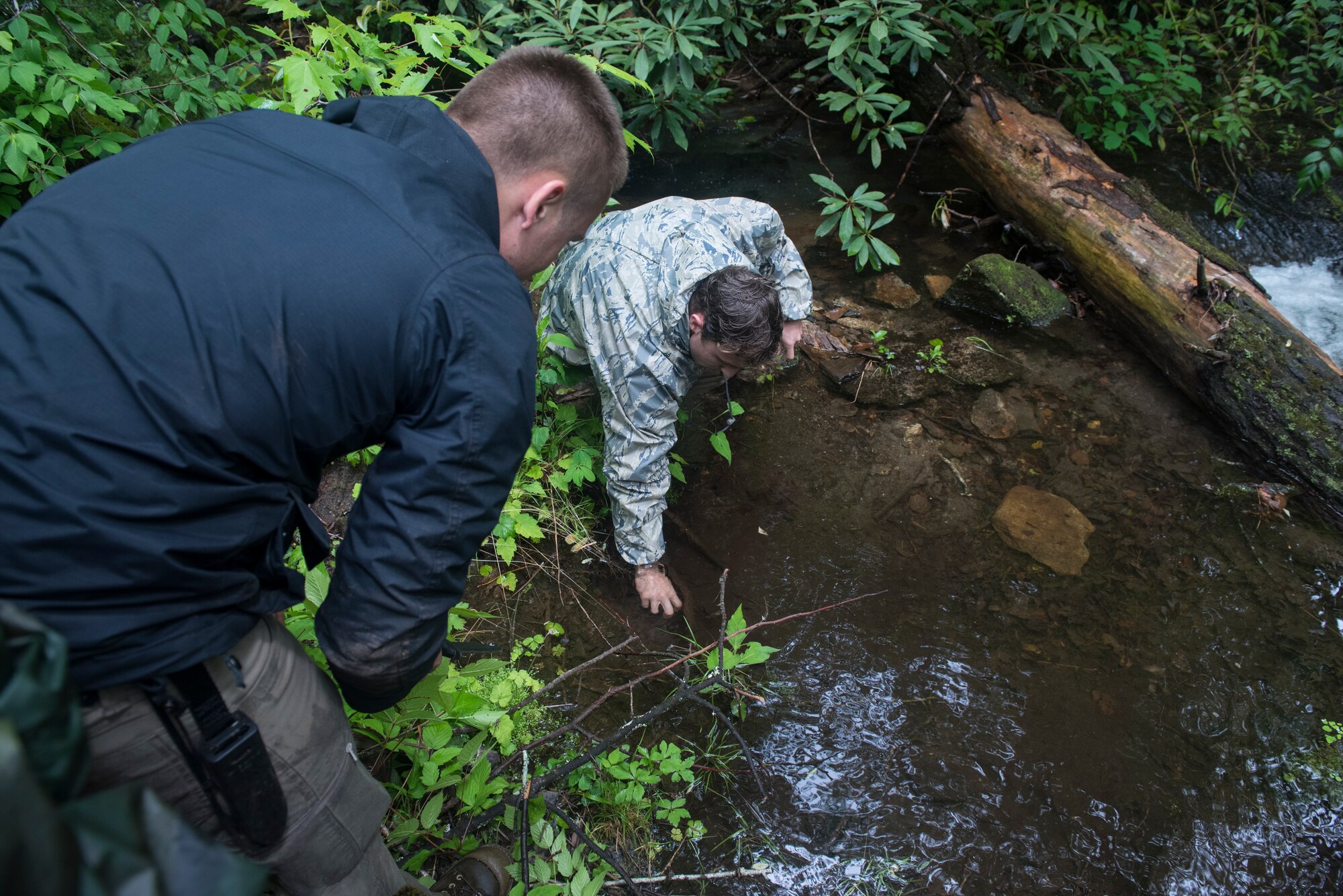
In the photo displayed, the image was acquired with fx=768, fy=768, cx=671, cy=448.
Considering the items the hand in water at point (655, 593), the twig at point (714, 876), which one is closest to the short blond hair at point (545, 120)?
the hand in water at point (655, 593)

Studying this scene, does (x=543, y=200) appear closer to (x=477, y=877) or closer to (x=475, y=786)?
(x=475, y=786)

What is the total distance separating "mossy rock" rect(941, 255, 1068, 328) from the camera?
4.04m

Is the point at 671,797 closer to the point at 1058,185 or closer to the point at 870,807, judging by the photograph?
the point at 870,807

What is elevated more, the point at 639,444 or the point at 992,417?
the point at 639,444

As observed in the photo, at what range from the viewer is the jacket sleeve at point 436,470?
3.61 feet

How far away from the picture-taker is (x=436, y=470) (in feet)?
3.65

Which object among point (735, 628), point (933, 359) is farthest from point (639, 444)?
point (933, 359)

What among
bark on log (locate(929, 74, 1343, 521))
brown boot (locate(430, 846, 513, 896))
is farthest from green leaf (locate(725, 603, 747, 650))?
bark on log (locate(929, 74, 1343, 521))

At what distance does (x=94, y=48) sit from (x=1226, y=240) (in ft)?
19.3

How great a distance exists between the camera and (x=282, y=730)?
1.23 metres

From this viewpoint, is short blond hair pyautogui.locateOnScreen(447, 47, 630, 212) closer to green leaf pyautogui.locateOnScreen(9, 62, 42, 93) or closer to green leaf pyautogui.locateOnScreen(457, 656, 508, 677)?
green leaf pyautogui.locateOnScreen(457, 656, 508, 677)

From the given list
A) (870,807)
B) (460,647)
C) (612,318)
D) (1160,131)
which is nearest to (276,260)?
(460,647)

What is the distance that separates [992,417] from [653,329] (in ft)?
6.12

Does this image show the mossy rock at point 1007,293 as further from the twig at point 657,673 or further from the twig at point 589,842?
the twig at point 589,842
